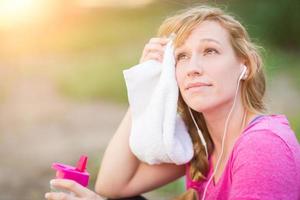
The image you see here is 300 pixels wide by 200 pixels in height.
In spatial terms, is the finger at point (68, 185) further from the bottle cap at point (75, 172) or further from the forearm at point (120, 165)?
the forearm at point (120, 165)

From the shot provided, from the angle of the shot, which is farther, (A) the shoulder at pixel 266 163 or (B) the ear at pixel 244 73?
(B) the ear at pixel 244 73

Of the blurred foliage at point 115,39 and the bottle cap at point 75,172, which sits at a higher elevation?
the blurred foliage at point 115,39

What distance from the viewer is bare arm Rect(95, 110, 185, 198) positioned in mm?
1328

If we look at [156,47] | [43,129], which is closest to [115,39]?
[43,129]

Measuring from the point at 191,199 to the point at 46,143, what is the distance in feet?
2.63

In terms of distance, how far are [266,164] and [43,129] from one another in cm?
96

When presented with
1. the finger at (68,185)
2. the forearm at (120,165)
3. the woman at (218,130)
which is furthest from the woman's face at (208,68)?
the finger at (68,185)

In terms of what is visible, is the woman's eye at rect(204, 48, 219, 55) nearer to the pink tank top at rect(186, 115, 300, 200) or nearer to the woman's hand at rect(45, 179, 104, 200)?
the pink tank top at rect(186, 115, 300, 200)

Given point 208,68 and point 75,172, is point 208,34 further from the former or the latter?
point 75,172

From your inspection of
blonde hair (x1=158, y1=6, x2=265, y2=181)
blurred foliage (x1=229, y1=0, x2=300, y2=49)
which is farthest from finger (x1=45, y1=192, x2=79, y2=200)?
blurred foliage (x1=229, y1=0, x2=300, y2=49)

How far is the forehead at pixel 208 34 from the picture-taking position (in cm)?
118

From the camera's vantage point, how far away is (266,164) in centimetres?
100

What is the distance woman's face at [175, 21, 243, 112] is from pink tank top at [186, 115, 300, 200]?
0.38ft

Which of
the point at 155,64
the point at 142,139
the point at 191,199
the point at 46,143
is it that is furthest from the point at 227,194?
the point at 46,143
